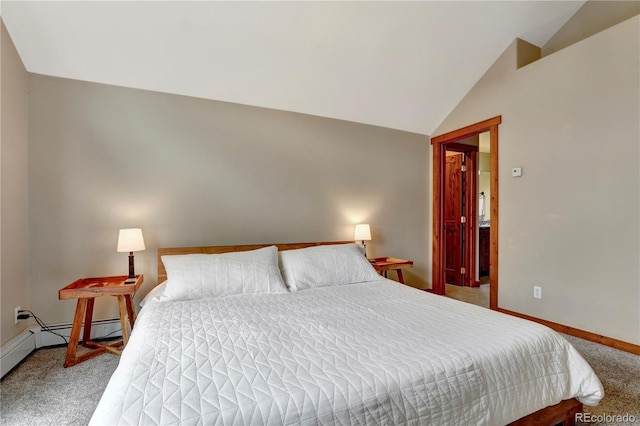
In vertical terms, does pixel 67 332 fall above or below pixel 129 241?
below

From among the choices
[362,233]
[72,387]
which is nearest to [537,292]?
[362,233]

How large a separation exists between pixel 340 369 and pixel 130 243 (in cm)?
199

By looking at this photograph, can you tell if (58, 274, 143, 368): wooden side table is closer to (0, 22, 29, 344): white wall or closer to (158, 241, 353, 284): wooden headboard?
(158, 241, 353, 284): wooden headboard

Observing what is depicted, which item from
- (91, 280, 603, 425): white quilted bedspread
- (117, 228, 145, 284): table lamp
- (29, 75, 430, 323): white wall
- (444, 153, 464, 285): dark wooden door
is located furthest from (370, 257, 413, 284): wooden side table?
(117, 228, 145, 284): table lamp

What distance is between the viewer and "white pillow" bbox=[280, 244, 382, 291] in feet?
8.09

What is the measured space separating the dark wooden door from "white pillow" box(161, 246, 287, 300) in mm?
3235

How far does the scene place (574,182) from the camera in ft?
8.80

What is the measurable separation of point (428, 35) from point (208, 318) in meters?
2.97

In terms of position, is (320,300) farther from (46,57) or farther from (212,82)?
(46,57)

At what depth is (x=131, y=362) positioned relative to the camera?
3.79 feet

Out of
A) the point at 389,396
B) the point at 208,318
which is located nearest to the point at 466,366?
the point at 389,396

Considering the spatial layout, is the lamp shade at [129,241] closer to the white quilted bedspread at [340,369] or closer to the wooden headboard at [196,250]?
the wooden headboard at [196,250]

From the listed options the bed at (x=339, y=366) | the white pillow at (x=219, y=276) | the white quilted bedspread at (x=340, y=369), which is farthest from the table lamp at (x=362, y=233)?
the white quilted bedspread at (x=340, y=369)

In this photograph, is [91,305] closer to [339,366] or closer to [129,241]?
[129,241]
